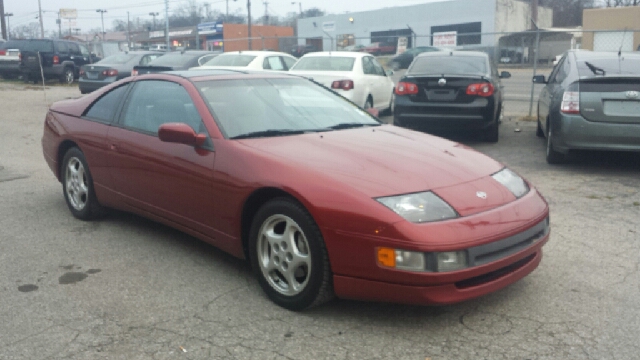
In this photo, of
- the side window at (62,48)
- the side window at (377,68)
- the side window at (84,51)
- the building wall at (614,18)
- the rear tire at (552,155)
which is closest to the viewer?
the rear tire at (552,155)

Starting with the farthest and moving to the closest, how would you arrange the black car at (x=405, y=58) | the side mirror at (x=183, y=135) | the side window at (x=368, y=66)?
the black car at (x=405, y=58) → the side window at (x=368, y=66) → the side mirror at (x=183, y=135)

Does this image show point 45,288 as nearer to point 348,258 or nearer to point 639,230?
point 348,258

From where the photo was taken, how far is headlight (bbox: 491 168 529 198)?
388 centimetres

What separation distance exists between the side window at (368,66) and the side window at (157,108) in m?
7.93

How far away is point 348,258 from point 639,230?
3132 millimetres

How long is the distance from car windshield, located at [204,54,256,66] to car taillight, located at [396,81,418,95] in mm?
5328

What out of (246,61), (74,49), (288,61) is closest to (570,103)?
(246,61)

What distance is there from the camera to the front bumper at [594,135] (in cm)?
707

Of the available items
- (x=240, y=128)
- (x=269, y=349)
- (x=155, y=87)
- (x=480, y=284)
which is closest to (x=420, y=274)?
(x=480, y=284)

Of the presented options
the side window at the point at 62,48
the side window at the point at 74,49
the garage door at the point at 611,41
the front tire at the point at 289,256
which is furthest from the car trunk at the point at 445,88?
the garage door at the point at 611,41

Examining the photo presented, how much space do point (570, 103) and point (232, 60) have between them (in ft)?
28.7

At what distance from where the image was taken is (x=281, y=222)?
377cm

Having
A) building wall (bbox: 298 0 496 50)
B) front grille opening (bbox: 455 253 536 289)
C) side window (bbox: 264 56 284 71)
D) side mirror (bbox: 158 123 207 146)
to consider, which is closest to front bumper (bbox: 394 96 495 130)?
side window (bbox: 264 56 284 71)

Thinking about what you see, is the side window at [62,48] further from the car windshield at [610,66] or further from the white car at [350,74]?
the car windshield at [610,66]
